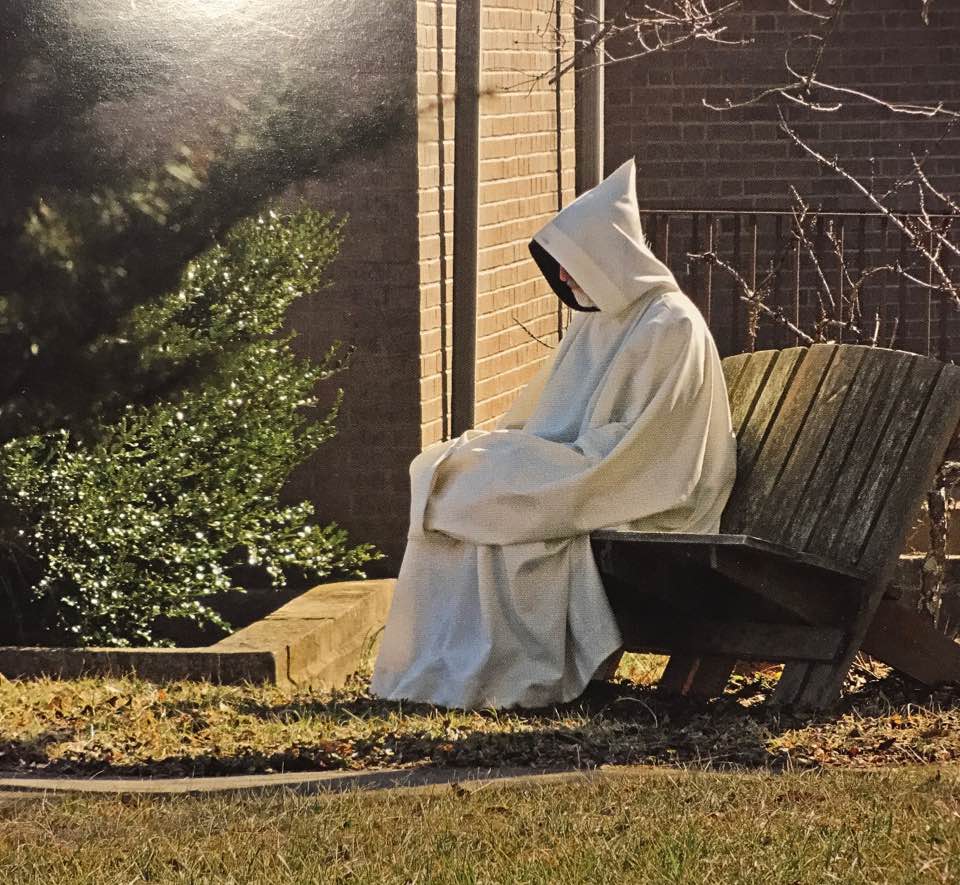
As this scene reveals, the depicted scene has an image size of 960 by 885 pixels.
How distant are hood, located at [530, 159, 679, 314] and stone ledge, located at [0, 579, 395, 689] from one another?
5.19 feet

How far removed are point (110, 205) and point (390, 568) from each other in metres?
2.57

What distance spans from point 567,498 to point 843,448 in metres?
0.86

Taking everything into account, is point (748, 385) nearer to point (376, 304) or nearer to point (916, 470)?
point (916, 470)

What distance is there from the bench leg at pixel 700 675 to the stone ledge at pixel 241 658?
126 centimetres

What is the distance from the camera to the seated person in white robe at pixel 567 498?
20.5 feet

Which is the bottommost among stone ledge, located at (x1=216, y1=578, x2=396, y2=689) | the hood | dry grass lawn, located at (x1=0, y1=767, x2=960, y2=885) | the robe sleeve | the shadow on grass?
stone ledge, located at (x1=216, y1=578, x2=396, y2=689)

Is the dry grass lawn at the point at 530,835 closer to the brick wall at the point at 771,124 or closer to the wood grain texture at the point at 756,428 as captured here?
the wood grain texture at the point at 756,428

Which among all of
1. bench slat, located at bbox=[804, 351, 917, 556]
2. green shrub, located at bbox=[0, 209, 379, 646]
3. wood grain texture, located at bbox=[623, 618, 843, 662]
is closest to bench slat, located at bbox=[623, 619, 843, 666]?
wood grain texture, located at bbox=[623, 618, 843, 662]

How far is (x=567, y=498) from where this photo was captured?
6.24 m

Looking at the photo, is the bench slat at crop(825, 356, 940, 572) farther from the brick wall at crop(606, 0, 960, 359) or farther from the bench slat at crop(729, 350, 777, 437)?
the brick wall at crop(606, 0, 960, 359)

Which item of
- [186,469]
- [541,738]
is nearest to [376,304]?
Result: [186,469]

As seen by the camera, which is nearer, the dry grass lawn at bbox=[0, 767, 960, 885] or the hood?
the dry grass lawn at bbox=[0, 767, 960, 885]

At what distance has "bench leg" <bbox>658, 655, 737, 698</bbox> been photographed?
6398 millimetres

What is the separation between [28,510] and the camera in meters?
7.21
